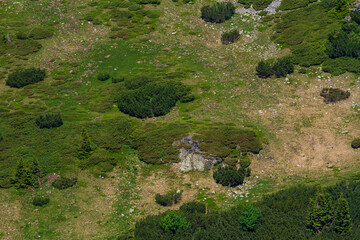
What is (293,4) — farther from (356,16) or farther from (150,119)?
(150,119)

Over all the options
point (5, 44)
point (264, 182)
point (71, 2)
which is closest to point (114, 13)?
point (71, 2)

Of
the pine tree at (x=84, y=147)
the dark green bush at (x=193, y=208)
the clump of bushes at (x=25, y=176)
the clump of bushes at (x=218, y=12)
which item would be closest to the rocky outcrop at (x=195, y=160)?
the dark green bush at (x=193, y=208)

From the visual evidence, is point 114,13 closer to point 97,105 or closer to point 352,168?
point 97,105

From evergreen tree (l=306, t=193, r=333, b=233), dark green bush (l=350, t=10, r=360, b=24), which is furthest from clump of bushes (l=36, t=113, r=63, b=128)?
dark green bush (l=350, t=10, r=360, b=24)

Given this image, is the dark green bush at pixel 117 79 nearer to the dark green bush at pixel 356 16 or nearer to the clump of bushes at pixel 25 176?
the clump of bushes at pixel 25 176

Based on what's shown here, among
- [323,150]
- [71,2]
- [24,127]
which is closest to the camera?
[323,150]
